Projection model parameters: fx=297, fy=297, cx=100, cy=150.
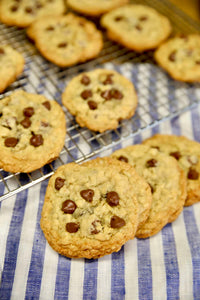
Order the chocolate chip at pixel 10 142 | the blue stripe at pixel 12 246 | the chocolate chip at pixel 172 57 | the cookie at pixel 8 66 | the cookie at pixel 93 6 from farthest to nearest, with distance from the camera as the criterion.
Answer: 1. the cookie at pixel 93 6
2. the chocolate chip at pixel 172 57
3. the cookie at pixel 8 66
4. the chocolate chip at pixel 10 142
5. the blue stripe at pixel 12 246

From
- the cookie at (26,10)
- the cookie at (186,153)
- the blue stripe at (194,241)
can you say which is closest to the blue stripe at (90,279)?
the blue stripe at (194,241)

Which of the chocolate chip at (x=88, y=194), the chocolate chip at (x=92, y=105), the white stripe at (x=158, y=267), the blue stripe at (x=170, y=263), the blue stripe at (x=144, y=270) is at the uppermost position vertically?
the chocolate chip at (x=92, y=105)

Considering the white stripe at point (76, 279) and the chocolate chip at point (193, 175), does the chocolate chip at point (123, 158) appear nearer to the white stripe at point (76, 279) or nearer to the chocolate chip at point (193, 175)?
the chocolate chip at point (193, 175)

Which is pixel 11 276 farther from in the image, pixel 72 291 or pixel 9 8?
pixel 9 8

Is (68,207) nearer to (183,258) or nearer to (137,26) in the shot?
(183,258)

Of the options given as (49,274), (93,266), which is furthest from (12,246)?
(93,266)

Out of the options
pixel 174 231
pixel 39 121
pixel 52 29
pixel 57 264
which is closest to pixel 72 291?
pixel 57 264
